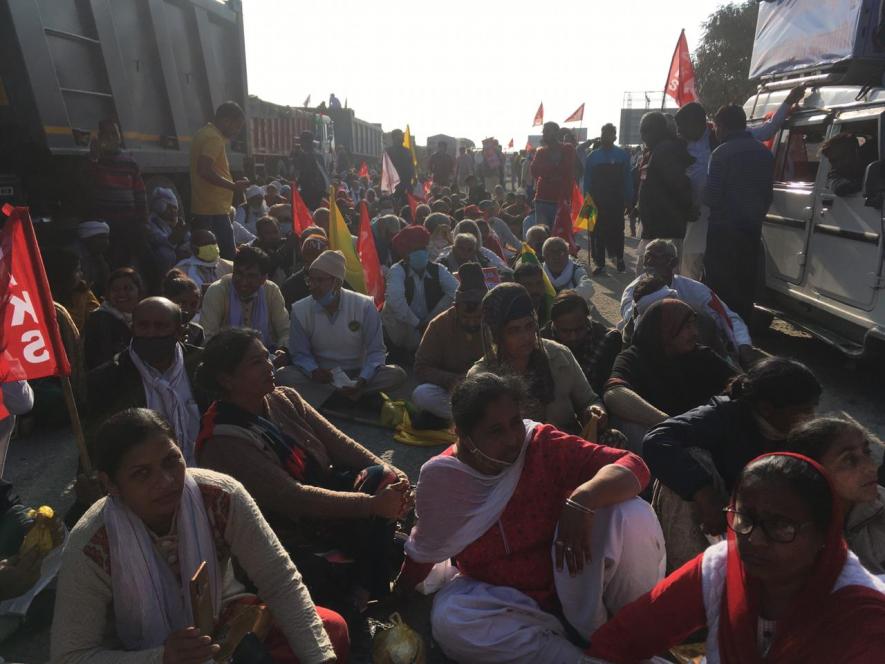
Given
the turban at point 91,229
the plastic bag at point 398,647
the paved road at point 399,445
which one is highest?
the turban at point 91,229

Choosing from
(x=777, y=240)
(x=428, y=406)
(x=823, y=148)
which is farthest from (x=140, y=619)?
(x=777, y=240)

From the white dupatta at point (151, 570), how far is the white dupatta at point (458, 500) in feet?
2.53

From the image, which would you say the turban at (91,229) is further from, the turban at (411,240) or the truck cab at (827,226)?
the truck cab at (827,226)

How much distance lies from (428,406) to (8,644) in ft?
8.80

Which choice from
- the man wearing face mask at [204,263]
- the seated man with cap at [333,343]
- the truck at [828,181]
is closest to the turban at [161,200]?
the man wearing face mask at [204,263]

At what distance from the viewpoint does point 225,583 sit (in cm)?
235

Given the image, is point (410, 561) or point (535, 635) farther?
point (410, 561)

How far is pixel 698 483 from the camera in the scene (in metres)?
2.70

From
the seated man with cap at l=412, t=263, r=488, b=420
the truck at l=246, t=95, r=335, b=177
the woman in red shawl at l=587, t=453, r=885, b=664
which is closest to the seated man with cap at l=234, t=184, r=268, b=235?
the truck at l=246, t=95, r=335, b=177

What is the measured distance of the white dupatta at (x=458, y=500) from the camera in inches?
101

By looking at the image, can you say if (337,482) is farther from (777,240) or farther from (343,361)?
(777,240)

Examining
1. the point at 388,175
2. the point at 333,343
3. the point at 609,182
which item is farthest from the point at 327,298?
the point at 388,175

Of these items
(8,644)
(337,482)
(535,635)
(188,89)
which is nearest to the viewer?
(535,635)

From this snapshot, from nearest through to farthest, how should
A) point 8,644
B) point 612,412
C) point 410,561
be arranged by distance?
point 8,644 → point 410,561 → point 612,412
